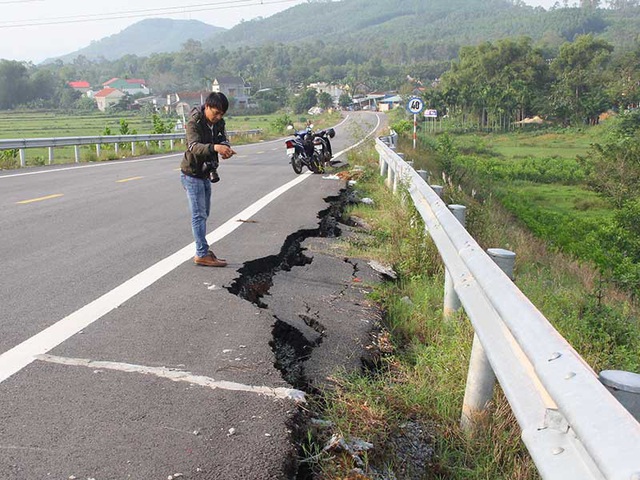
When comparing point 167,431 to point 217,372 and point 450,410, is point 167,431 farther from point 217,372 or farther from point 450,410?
point 450,410

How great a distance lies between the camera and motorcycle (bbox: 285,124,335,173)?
1647cm

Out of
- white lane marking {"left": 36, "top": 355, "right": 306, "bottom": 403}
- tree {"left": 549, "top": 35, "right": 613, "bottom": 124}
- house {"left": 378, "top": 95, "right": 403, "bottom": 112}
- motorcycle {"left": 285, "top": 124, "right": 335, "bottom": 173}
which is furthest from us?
house {"left": 378, "top": 95, "right": 403, "bottom": 112}

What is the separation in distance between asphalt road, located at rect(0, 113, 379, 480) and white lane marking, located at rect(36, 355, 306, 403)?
0.01 meters

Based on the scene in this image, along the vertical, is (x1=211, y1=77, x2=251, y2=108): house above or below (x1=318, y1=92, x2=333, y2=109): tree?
above

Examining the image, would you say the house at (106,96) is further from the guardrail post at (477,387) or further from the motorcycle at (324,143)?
the guardrail post at (477,387)

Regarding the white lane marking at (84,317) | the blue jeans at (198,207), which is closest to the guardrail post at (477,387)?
the white lane marking at (84,317)

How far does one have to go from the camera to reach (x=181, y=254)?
6801 mm

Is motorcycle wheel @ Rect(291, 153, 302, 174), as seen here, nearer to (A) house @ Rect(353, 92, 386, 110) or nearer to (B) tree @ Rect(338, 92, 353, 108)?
(B) tree @ Rect(338, 92, 353, 108)

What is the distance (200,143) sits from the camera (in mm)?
6039

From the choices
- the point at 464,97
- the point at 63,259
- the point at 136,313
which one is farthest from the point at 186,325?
the point at 464,97

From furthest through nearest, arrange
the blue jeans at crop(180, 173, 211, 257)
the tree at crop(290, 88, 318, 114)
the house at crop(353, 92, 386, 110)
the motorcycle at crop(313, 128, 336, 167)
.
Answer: the house at crop(353, 92, 386, 110)
the tree at crop(290, 88, 318, 114)
the motorcycle at crop(313, 128, 336, 167)
the blue jeans at crop(180, 173, 211, 257)

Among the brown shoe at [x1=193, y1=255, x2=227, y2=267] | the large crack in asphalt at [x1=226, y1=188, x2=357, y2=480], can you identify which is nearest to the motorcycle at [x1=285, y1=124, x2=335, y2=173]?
the large crack in asphalt at [x1=226, y1=188, x2=357, y2=480]

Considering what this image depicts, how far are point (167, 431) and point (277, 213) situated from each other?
273 inches

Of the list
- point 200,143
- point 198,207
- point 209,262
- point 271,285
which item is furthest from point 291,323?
point 200,143
